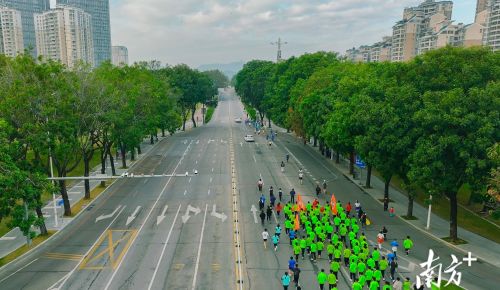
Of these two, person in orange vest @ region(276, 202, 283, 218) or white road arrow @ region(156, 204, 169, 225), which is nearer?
white road arrow @ region(156, 204, 169, 225)

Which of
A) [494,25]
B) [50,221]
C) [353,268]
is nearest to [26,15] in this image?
[494,25]

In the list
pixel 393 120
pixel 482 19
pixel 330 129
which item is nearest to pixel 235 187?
pixel 330 129

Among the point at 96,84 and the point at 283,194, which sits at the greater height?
the point at 96,84

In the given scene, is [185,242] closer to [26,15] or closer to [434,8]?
[434,8]

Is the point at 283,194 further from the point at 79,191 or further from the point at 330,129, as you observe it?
the point at 79,191

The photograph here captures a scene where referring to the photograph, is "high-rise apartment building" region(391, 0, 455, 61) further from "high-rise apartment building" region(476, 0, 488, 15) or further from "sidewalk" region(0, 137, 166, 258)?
"sidewalk" region(0, 137, 166, 258)

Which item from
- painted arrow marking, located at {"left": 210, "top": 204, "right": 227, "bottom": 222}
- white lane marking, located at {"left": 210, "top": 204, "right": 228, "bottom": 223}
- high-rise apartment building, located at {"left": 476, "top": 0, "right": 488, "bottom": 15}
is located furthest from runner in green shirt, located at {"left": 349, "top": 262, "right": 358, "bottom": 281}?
high-rise apartment building, located at {"left": 476, "top": 0, "right": 488, "bottom": 15}

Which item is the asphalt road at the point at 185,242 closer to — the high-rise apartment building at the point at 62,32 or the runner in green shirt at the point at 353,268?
the runner in green shirt at the point at 353,268
